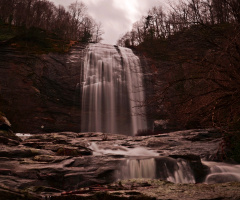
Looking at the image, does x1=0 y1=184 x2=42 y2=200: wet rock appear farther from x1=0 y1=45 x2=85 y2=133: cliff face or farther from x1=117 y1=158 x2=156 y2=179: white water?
x1=0 y1=45 x2=85 y2=133: cliff face

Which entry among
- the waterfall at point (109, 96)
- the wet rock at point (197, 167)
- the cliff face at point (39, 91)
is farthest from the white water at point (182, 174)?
the cliff face at point (39, 91)

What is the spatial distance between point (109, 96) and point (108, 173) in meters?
13.6

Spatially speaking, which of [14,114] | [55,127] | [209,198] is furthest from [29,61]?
[209,198]

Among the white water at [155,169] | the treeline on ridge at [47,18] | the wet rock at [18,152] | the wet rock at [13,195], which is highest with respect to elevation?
the treeline on ridge at [47,18]

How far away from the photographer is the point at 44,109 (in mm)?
17938

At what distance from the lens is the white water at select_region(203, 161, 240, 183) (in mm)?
7203

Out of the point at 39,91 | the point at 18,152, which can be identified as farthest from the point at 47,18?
the point at 18,152

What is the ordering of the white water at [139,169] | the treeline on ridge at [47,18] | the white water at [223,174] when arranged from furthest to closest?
the treeline on ridge at [47,18]
the white water at [223,174]
the white water at [139,169]

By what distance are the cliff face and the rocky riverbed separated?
746cm

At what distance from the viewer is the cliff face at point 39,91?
17.0 meters

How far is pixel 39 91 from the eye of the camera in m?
18.1

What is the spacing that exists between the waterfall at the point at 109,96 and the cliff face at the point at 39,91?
34.2 inches

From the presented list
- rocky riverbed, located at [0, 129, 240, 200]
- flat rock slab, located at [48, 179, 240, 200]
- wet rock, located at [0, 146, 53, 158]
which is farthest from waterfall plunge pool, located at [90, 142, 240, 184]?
wet rock, located at [0, 146, 53, 158]

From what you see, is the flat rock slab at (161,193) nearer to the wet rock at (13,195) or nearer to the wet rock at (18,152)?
the wet rock at (13,195)
